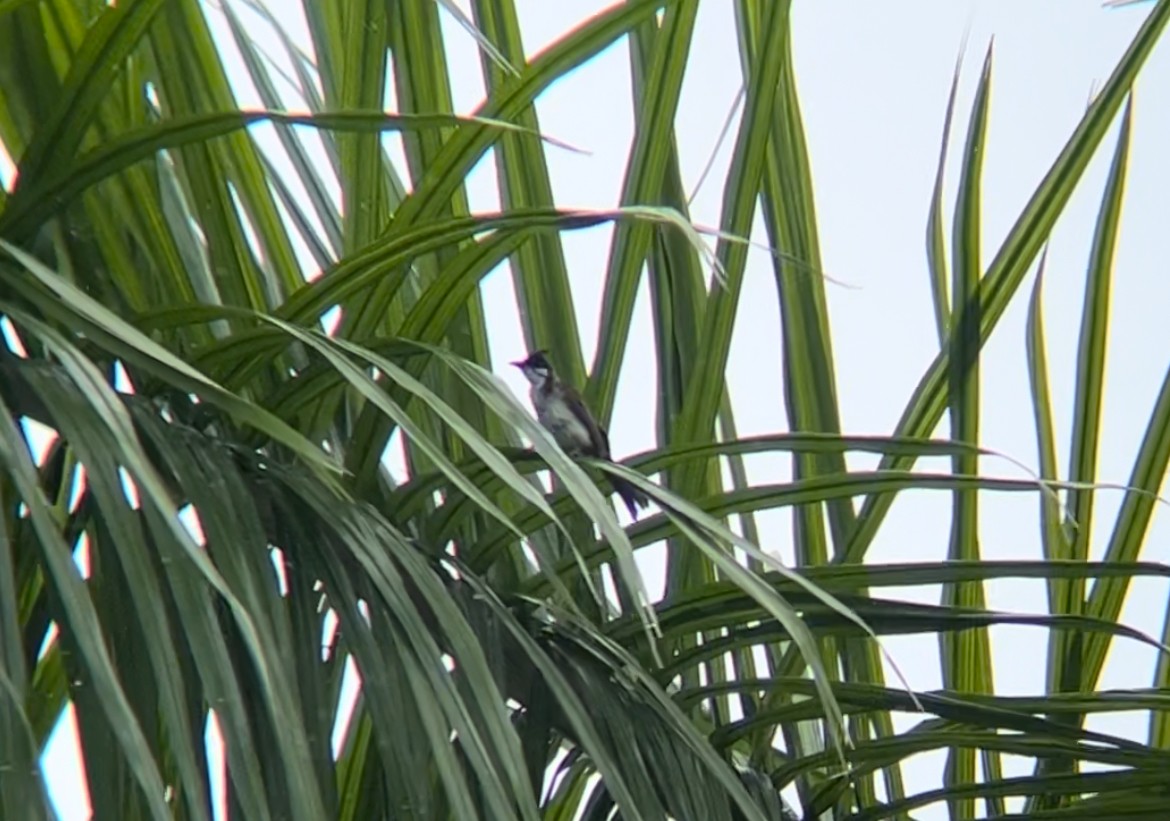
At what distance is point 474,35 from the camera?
135cm

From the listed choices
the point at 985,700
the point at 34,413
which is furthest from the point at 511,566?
the point at 34,413

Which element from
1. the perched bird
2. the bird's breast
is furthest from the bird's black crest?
the bird's breast

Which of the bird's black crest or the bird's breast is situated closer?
the bird's black crest

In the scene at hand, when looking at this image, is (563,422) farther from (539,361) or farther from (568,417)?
(539,361)

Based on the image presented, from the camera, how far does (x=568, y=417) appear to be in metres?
2.76

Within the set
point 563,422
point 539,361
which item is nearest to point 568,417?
point 563,422

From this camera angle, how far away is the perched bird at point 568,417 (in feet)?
6.30

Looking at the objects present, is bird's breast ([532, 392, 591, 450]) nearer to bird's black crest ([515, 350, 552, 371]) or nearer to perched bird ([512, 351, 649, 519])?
perched bird ([512, 351, 649, 519])

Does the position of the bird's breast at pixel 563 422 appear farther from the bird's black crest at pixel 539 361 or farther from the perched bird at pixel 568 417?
the bird's black crest at pixel 539 361

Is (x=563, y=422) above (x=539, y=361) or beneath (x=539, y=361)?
above

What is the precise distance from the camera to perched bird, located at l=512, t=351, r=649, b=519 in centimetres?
192

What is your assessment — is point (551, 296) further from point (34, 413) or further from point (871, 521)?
point (34, 413)

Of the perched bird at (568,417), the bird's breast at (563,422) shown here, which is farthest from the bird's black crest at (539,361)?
the bird's breast at (563,422)

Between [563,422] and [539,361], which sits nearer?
[539,361]
